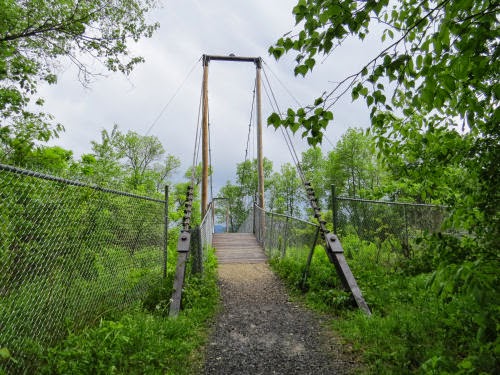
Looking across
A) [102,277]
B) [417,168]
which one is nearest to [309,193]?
[417,168]

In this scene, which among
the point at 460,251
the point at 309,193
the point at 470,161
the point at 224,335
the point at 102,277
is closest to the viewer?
the point at 460,251

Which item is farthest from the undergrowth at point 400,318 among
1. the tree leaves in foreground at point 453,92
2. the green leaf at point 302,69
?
the green leaf at point 302,69

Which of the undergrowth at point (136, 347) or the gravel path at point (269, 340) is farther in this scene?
the gravel path at point (269, 340)

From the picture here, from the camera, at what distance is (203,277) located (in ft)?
18.1

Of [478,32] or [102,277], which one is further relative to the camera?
[102,277]

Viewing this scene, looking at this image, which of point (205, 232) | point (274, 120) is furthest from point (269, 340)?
point (205, 232)

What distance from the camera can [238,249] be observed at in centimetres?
970

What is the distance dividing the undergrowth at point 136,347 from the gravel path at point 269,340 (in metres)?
0.23

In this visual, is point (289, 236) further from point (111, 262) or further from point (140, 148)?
point (140, 148)

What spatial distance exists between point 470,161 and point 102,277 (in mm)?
3666

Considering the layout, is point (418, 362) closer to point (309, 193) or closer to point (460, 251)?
point (460, 251)

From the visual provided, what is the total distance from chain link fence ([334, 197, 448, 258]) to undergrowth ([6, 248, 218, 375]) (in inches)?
129

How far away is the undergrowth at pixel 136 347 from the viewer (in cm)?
248

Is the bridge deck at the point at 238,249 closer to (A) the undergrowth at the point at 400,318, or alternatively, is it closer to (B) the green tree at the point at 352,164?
(A) the undergrowth at the point at 400,318
